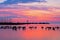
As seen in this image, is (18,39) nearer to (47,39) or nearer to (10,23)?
(47,39)

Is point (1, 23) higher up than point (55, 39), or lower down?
lower down

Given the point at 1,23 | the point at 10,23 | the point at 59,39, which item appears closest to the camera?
the point at 59,39

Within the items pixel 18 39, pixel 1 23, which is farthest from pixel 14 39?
pixel 1 23

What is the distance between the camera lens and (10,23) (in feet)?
141

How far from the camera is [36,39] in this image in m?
13.0

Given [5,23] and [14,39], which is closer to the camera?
[14,39]

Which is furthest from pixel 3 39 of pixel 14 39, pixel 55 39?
pixel 55 39

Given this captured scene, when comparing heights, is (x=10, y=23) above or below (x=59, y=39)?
below

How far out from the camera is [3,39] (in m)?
13.2

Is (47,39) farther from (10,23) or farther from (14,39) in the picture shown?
(10,23)

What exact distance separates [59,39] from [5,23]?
29145mm

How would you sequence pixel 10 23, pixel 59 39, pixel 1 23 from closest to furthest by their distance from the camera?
1. pixel 59 39
2. pixel 1 23
3. pixel 10 23

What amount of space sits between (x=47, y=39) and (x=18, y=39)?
142 cm

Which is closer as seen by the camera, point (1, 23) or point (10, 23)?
point (1, 23)
